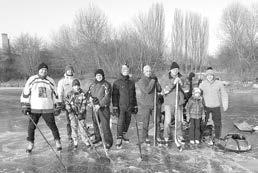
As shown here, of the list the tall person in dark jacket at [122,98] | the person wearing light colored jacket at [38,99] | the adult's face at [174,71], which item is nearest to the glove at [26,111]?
the person wearing light colored jacket at [38,99]

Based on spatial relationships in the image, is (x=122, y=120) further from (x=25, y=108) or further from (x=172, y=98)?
(x=25, y=108)

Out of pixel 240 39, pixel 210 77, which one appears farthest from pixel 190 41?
pixel 210 77

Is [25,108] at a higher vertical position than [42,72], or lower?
lower

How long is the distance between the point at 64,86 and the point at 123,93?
1.40 metres

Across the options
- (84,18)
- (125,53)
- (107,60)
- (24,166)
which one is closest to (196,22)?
(125,53)

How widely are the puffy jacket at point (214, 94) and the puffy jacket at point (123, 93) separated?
5.89ft

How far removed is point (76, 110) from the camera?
5.39 metres

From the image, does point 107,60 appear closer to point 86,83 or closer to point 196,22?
point 86,83

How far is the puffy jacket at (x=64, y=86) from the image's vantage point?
547 cm

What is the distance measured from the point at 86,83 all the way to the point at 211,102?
82.8 feet

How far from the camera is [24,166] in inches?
173

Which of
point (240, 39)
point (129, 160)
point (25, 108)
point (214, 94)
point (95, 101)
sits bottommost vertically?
point (129, 160)

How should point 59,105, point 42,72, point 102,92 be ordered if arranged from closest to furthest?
1. point 42,72
2. point 59,105
3. point 102,92

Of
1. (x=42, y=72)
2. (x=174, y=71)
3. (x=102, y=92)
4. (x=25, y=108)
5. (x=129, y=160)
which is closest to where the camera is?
(x=129, y=160)
